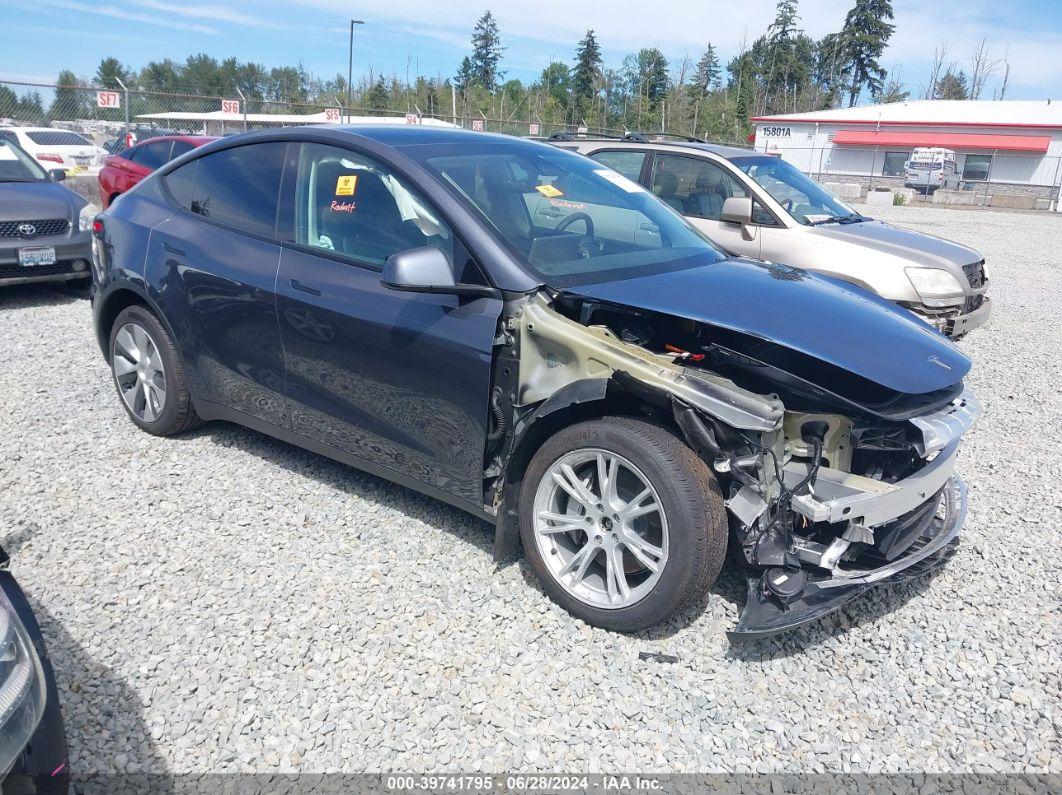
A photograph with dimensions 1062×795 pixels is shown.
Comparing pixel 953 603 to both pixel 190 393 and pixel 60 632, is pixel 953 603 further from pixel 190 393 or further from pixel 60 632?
pixel 190 393

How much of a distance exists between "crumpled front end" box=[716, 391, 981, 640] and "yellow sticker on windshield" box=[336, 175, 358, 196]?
6.93ft

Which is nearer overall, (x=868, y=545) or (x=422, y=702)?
(x=422, y=702)

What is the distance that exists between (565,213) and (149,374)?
8.56 ft

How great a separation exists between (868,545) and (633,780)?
51.8 inches

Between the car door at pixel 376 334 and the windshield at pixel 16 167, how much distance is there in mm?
6482

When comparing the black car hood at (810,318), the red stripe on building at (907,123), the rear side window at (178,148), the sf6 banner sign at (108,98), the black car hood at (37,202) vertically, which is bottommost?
the black car hood at (37,202)

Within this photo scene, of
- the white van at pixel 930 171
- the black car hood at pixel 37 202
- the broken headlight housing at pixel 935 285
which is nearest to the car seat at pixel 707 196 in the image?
the broken headlight housing at pixel 935 285

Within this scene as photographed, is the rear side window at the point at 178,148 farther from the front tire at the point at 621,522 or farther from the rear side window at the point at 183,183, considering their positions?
the front tire at the point at 621,522

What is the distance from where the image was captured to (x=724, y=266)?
3.82 meters

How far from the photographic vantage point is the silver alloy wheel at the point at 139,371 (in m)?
4.60

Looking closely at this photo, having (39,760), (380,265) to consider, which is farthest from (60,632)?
(380,265)

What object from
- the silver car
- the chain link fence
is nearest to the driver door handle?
the silver car

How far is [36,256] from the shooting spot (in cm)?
788

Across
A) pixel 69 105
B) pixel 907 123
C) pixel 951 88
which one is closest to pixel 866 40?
pixel 951 88
